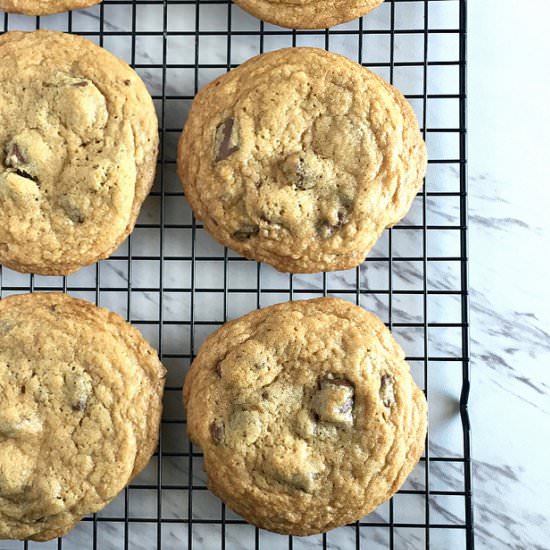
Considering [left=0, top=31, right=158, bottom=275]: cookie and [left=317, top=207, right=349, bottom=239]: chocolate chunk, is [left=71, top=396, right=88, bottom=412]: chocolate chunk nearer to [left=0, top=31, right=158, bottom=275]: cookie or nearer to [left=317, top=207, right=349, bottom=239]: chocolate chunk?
[left=0, top=31, right=158, bottom=275]: cookie

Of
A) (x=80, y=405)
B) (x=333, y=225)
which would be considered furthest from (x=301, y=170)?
(x=80, y=405)

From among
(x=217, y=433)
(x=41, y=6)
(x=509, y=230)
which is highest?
(x=41, y=6)

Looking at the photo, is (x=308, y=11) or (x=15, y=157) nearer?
(x=15, y=157)

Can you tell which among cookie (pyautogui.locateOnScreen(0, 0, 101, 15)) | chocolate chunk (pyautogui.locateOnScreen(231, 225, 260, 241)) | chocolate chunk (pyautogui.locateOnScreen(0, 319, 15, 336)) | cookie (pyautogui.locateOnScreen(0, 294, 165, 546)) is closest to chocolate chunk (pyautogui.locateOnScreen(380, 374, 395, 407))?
chocolate chunk (pyautogui.locateOnScreen(231, 225, 260, 241))

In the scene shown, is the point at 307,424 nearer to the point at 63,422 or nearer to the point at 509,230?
the point at 63,422

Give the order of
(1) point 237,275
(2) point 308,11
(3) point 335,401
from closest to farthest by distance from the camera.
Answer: (3) point 335,401 < (2) point 308,11 < (1) point 237,275
